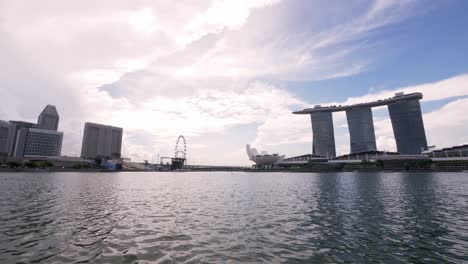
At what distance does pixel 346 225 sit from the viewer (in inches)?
885

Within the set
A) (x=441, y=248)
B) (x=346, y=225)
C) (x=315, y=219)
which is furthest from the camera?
(x=315, y=219)

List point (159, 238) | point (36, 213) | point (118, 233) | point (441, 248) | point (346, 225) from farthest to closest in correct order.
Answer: point (36, 213) → point (346, 225) → point (118, 233) → point (159, 238) → point (441, 248)

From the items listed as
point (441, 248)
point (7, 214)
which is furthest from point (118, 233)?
point (441, 248)

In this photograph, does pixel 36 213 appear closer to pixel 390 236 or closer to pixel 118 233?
pixel 118 233

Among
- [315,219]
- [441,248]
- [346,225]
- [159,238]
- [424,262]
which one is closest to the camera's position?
[424,262]

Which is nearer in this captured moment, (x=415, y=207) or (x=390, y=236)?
(x=390, y=236)

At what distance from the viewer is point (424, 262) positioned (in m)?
13.8

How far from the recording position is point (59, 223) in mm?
22516

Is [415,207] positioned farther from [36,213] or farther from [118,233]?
[36,213]

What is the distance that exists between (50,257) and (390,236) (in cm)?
2275

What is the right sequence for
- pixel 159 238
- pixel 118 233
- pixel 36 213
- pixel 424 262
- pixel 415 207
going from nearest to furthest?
pixel 424 262
pixel 159 238
pixel 118 233
pixel 36 213
pixel 415 207

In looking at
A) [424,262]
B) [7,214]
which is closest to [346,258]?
[424,262]

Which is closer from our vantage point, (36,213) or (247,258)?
(247,258)

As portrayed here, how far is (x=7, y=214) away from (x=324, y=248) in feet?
102
